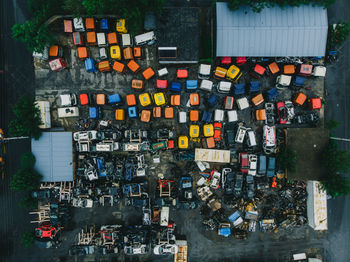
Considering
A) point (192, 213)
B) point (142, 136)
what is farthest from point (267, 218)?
point (142, 136)

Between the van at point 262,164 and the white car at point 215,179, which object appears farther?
the white car at point 215,179

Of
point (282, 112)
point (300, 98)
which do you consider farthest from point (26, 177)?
point (300, 98)

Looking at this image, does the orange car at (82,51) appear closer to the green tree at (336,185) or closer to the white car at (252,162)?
the white car at (252,162)

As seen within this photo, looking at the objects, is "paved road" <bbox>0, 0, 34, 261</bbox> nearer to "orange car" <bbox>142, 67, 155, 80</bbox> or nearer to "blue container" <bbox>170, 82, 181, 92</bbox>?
"orange car" <bbox>142, 67, 155, 80</bbox>

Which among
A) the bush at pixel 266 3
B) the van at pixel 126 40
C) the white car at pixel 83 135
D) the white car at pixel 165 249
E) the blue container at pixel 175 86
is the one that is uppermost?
the bush at pixel 266 3

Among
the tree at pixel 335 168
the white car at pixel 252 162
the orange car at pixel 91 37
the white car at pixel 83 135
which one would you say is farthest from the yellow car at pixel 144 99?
the tree at pixel 335 168

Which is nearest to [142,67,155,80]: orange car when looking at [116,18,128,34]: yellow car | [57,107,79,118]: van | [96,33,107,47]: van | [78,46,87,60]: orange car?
[116,18,128,34]: yellow car
